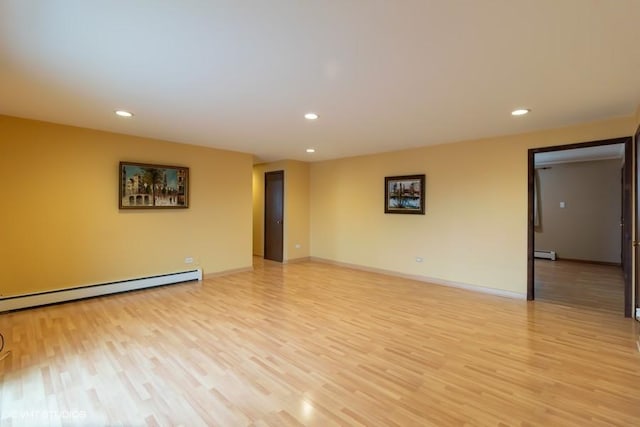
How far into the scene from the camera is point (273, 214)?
730 centimetres

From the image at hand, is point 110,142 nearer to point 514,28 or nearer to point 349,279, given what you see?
point 349,279

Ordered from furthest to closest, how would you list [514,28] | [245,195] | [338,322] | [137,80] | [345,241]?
[345,241]
[245,195]
[338,322]
[137,80]
[514,28]

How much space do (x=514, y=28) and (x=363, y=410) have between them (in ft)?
8.38

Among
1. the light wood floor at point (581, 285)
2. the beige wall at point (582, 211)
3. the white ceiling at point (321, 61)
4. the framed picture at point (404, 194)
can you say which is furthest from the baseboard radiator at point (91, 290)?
the beige wall at point (582, 211)

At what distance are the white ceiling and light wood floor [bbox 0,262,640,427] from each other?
2.39 m

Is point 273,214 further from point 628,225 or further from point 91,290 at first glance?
point 628,225

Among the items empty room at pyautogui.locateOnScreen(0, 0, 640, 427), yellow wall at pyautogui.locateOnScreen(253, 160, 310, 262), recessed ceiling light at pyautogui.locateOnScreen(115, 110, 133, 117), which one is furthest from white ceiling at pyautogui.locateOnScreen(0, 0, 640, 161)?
yellow wall at pyautogui.locateOnScreen(253, 160, 310, 262)

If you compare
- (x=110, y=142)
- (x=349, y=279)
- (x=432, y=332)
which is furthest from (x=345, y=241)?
(x=110, y=142)

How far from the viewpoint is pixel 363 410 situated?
6.47 ft

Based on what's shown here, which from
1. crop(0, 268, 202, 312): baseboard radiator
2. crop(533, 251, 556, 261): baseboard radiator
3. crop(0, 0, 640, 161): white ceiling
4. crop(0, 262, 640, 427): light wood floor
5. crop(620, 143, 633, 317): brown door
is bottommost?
crop(0, 262, 640, 427): light wood floor

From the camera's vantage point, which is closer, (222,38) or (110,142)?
(222,38)

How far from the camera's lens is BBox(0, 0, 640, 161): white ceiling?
1689 mm

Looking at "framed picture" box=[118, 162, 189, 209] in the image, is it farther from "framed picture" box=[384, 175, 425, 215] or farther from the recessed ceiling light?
"framed picture" box=[384, 175, 425, 215]

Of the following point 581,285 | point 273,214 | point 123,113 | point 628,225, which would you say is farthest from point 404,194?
point 123,113
